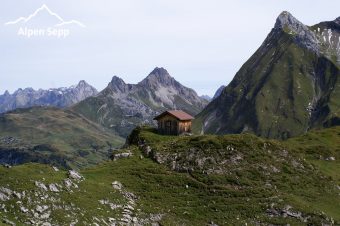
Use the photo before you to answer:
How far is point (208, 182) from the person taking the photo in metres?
71.5

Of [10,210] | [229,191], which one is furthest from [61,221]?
[229,191]

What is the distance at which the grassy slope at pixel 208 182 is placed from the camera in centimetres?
6128

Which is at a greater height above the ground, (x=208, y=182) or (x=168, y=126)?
(x=168, y=126)

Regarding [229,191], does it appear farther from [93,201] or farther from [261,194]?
[93,201]

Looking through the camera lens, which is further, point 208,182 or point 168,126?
point 168,126

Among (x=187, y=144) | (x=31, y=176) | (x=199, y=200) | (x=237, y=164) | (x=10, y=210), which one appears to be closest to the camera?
(x=10, y=210)

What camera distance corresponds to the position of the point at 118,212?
60062 millimetres

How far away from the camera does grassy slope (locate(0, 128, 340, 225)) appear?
61.3 metres

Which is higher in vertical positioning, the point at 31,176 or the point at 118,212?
the point at 31,176

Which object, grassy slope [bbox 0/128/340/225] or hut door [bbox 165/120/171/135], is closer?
grassy slope [bbox 0/128/340/225]

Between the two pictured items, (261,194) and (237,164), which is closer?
(261,194)

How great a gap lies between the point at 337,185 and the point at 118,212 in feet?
124

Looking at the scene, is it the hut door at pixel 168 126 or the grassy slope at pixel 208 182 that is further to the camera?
the hut door at pixel 168 126

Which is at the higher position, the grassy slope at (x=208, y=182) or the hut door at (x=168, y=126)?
the hut door at (x=168, y=126)
